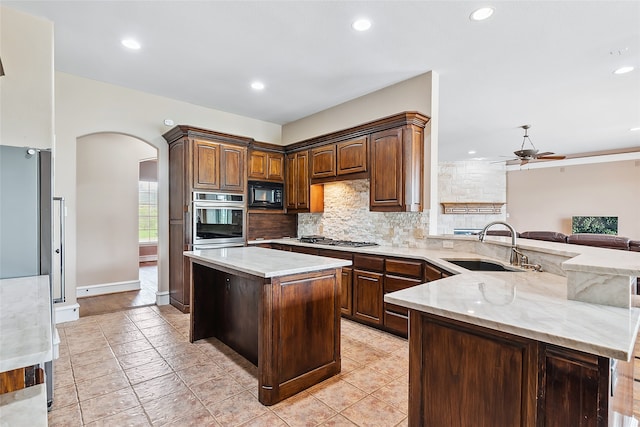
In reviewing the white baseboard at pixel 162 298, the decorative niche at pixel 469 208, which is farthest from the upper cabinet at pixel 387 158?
the decorative niche at pixel 469 208

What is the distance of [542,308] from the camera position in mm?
1328

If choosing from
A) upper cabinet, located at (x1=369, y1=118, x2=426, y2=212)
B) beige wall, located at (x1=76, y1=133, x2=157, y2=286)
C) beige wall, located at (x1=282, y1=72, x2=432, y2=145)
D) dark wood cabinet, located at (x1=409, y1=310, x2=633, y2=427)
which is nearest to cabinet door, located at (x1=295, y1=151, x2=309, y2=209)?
beige wall, located at (x1=282, y1=72, x2=432, y2=145)

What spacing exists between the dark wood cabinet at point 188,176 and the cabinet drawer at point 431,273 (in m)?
2.92

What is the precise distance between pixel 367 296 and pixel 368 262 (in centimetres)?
41

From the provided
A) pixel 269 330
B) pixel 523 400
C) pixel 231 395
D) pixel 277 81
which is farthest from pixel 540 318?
pixel 277 81

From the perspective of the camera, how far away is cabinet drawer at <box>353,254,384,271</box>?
355 cm

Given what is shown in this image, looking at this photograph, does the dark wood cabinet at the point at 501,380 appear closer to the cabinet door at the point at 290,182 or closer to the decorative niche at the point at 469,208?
the cabinet door at the point at 290,182

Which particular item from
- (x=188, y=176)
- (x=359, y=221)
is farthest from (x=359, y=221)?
(x=188, y=176)

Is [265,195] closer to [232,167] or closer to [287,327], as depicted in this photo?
[232,167]

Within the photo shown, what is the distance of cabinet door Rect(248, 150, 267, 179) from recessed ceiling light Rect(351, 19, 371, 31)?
2.80 meters

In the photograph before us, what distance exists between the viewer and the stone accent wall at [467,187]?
9359 mm

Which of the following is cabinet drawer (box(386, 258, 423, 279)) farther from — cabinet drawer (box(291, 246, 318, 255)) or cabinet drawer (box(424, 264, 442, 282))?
cabinet drawer (box(291, 246, 318, 255))

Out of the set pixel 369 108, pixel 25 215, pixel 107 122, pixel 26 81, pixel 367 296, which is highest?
pixel 369 108

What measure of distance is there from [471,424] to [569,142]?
Result: 27.0ft
